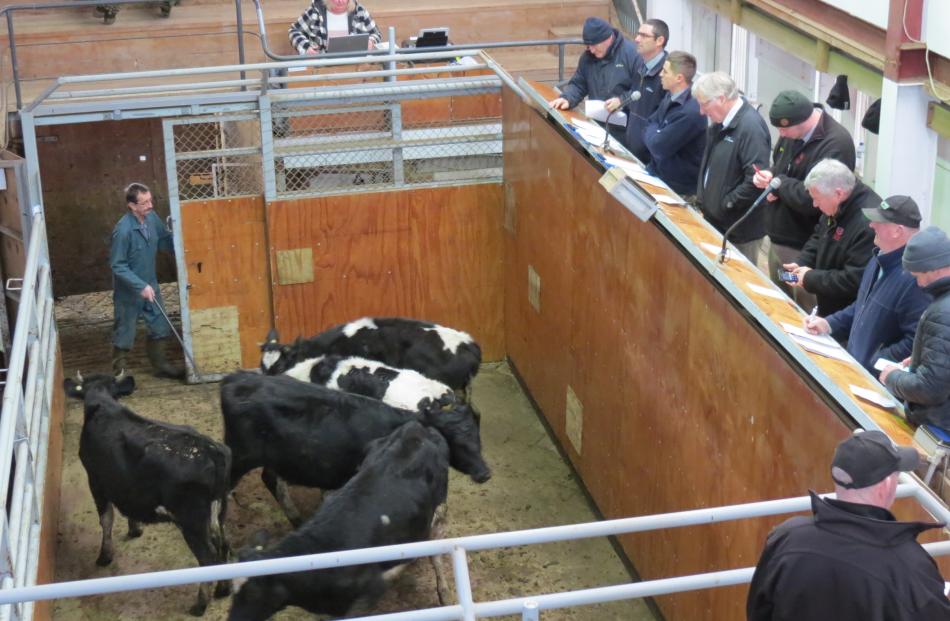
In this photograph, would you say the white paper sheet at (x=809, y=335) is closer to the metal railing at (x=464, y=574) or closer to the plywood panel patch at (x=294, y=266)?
the metal railing at (x=464, y=574)

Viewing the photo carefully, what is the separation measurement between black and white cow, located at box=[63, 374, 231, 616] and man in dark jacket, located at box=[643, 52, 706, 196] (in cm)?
355

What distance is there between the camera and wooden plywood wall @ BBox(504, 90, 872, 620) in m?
6.20

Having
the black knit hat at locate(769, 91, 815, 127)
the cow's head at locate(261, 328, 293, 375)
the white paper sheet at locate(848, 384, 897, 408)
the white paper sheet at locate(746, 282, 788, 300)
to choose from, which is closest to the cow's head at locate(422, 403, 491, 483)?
the cow's head at locate(261, 328, 293, 375)

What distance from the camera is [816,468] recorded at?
18.6 ft

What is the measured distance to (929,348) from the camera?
5211mm

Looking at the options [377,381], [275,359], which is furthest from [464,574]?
[275,359]

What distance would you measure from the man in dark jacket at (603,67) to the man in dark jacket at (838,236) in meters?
3.27

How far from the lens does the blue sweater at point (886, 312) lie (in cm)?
591

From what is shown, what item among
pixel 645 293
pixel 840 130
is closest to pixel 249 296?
pixel 645 293

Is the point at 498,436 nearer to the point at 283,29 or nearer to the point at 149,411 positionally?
the point at 149,411

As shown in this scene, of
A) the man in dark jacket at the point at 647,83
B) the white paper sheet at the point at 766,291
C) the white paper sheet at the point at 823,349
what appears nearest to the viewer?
the white paper sheet at the point at 823,349

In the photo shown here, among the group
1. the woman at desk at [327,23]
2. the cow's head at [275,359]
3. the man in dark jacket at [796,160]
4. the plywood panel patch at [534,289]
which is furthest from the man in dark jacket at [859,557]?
the woman at desk at [327,23]

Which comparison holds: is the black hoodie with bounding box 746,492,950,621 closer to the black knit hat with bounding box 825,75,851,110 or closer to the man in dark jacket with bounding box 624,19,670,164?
the man in dark jacket with bounding box 624,19,670,164

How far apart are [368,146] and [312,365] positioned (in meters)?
2.44
